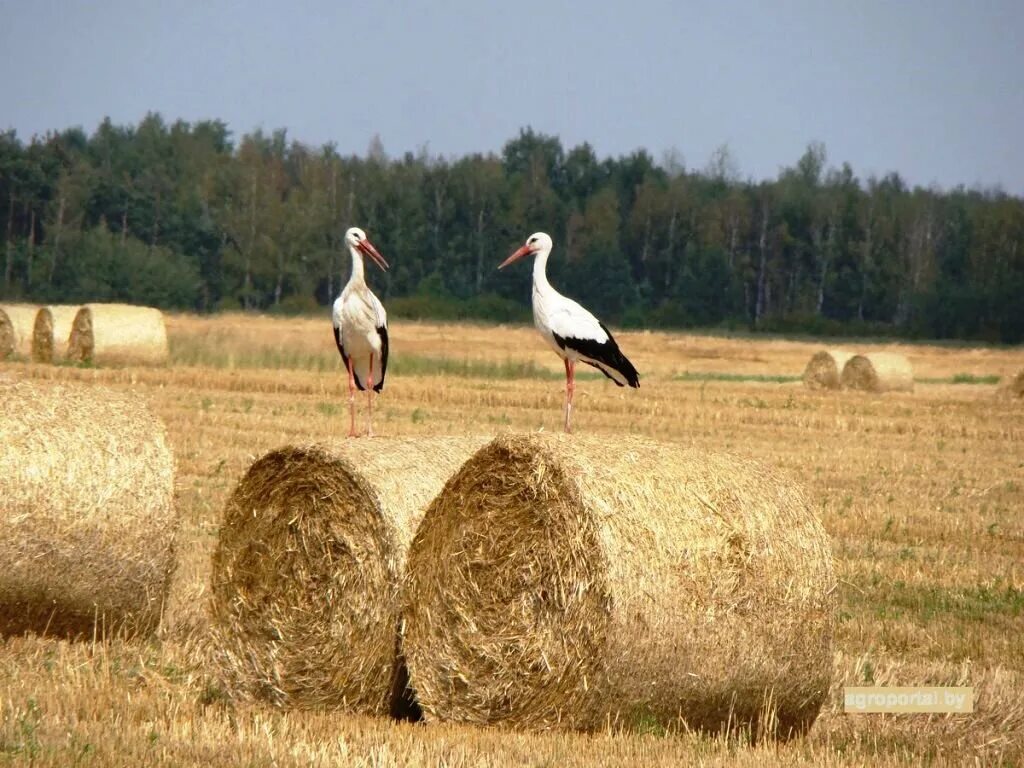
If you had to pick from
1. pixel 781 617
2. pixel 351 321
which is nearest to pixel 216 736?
pixel 781 617

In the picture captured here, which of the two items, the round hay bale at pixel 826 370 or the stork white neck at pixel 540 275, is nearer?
the stork white neck at pixel 540 275

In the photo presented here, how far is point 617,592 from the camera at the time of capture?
20.7 feet

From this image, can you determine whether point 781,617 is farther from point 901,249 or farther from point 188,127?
point 188,127

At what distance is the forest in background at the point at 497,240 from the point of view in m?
63.6

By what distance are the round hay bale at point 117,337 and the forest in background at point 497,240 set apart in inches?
1331

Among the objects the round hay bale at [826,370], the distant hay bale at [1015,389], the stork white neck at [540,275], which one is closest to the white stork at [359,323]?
the stork white neck at [540,275]

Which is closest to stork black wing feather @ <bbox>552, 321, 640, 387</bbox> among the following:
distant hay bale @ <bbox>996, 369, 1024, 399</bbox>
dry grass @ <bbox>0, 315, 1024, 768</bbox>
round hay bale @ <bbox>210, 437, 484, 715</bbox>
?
dry grass @ <bbox>0, 315, 1024, 768</bbox>

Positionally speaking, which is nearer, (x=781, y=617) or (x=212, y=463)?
(x=781, y=617)

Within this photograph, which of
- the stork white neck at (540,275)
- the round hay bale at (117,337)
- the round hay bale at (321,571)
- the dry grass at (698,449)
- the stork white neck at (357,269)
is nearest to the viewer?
the dry grass at (698,449)

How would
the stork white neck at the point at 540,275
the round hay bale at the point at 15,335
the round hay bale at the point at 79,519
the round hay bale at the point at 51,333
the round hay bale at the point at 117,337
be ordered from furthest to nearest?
the round hay bale at the point at 15,335, the round hay bale at the point at 51,333, the round hay bale at the point at 117,337, the stork white neck at the point at 540,275, the round hay bale at the point at 79,519

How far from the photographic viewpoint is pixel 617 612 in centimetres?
628

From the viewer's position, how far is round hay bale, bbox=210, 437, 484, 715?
281 inches

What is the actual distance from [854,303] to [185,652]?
6851cm

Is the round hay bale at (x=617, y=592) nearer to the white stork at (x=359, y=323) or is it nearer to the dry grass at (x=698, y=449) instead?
the dry grass at (x=698, y=449)
